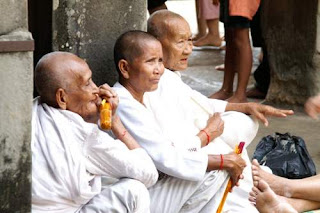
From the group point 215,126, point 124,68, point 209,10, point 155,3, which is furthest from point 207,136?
point 209,10

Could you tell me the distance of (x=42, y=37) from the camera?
4.18 meters

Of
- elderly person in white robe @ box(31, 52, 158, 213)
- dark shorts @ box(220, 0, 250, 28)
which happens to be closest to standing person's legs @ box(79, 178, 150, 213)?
elderly person in white robe @ box(31, 52, 158, 213)

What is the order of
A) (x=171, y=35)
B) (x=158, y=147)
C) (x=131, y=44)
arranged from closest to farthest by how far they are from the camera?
(x=158, y=147) < (x=131, y=44) < (x=171, y=35)

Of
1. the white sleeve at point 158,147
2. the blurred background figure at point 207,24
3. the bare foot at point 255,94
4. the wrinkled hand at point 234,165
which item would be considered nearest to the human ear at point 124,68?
the white sleeve at point 158,147

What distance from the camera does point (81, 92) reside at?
361 centimetres

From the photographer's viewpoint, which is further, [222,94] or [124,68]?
[222,94]

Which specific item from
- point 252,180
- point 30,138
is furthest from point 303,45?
point 30,138

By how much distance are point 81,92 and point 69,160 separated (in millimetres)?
322

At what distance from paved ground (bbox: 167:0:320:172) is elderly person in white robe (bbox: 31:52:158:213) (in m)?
2.15

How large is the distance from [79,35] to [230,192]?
3.75 ft

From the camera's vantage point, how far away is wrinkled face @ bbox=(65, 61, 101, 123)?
3.59m

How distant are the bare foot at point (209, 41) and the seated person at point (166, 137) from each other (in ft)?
20.0

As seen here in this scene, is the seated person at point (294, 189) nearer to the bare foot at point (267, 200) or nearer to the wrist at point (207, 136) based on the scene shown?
the bare foot at point (267, 200)

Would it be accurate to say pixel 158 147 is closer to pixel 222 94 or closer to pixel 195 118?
pixel 195 118
